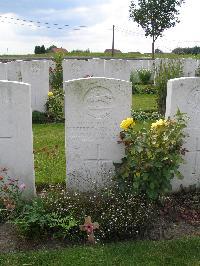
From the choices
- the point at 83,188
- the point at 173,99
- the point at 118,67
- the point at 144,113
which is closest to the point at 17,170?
the point at 83,188

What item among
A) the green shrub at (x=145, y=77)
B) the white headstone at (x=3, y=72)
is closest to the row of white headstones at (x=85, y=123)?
the white headstone at (x=3, y=72)

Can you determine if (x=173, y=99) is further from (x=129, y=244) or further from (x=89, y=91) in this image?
(x=129, y=244)

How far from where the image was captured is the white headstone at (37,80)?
420 inches

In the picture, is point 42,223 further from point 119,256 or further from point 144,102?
point 144,102

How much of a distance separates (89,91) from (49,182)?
1.57 meters

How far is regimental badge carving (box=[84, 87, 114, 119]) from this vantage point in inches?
195

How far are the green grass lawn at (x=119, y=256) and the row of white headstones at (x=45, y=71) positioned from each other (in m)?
7.04

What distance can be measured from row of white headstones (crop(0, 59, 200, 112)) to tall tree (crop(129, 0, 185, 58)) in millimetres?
16528

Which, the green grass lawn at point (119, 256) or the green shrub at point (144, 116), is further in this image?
the green shrub at point (144, 116)

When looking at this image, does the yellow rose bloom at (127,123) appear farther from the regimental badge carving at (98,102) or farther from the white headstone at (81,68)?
the white headstone at (81,68)

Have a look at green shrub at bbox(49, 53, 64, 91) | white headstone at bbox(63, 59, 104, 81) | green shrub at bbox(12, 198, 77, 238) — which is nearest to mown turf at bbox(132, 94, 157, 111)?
white headstone at bbox(63, 59, 104, 81)

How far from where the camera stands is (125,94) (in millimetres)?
5012

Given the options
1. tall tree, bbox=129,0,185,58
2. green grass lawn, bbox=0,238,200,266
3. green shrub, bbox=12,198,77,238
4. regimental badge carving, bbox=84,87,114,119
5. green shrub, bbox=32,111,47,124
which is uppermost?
tall tree, bbox=129,0,185,58

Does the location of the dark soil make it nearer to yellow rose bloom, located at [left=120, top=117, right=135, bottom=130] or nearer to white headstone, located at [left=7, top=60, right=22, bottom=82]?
yellow rose bloom, located at [left=120, top=117, right=135, bottom=130]
